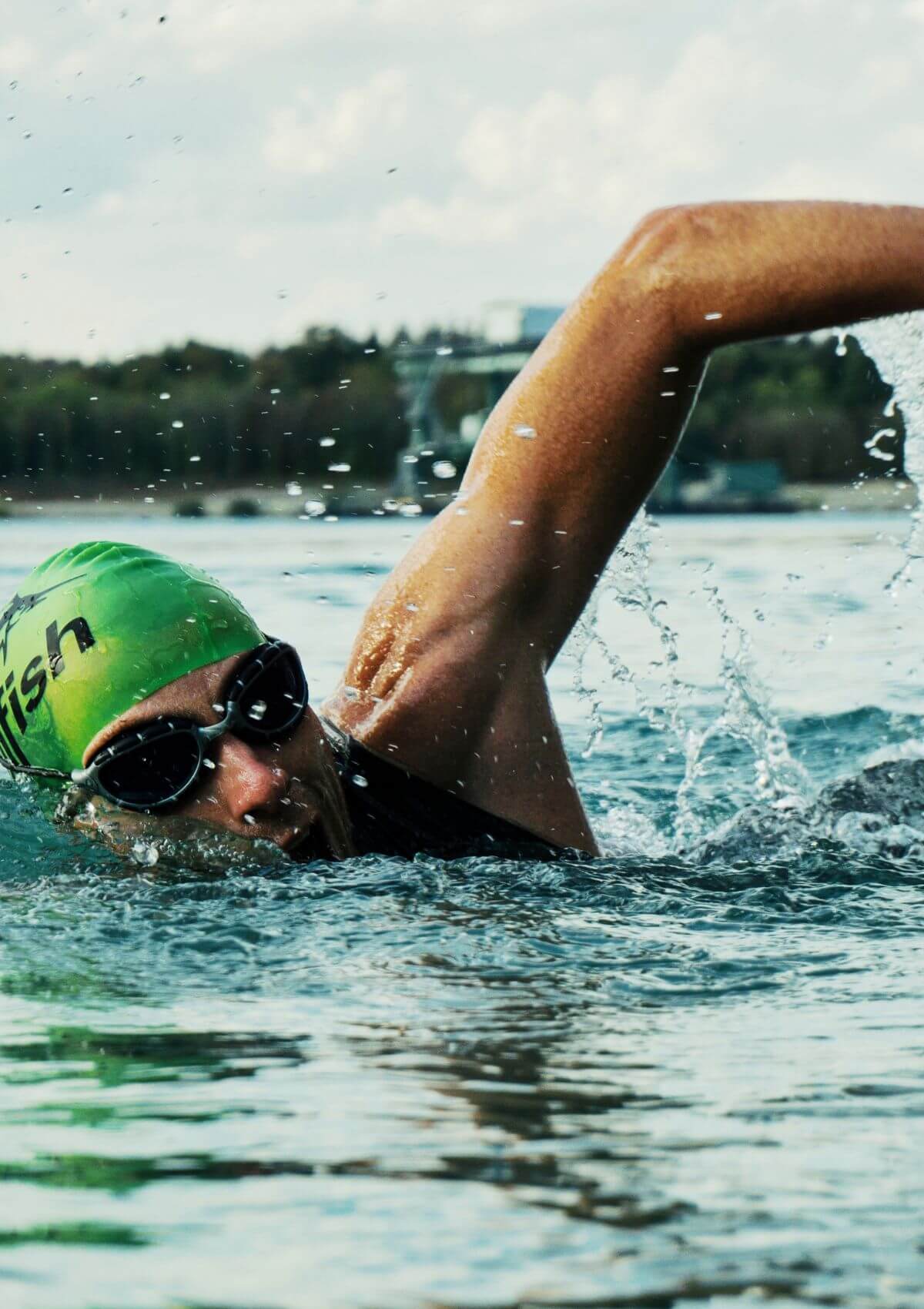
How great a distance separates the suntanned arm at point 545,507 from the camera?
9.30ft

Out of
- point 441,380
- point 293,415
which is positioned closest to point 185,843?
point 293,415

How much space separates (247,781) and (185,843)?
0.25 meters

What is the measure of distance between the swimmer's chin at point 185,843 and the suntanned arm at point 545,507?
290mm

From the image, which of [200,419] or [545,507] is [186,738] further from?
[200,419]

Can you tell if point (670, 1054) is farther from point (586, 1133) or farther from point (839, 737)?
point (839, 737)

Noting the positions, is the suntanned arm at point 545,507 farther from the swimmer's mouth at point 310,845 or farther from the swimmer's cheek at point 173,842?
the swimmer's cheek at point 173,842

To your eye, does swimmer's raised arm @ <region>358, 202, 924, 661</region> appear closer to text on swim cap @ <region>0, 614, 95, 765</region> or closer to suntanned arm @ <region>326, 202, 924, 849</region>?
suntanned arm @ <region>326, 202, 924, 849</region>

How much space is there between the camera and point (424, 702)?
11.1 ft

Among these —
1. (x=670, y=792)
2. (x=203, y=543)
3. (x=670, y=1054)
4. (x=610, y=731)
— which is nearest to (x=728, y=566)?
(x=203, y=543)

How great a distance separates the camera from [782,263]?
2678mm

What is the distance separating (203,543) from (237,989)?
61.4 ft

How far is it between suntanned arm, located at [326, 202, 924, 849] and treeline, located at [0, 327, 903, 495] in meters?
2.57

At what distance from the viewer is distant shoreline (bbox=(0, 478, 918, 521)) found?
2564 centimetres

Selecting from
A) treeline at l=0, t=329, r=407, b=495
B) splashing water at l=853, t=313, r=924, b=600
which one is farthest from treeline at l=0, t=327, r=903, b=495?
splashing water at l=853, t=313, r=924, b=600
